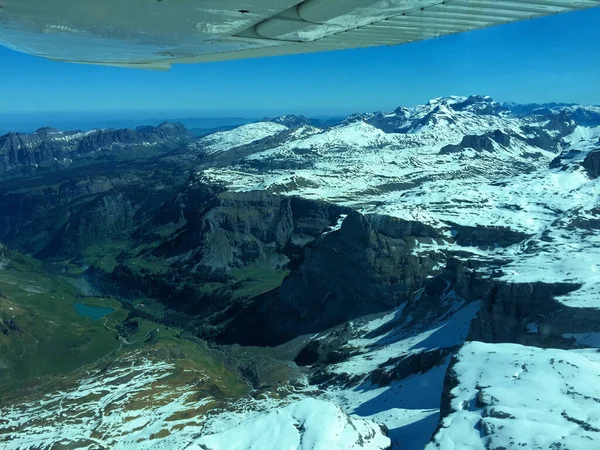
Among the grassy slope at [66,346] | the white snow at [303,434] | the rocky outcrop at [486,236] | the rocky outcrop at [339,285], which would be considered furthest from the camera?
the rocky outcrop at [486,236]

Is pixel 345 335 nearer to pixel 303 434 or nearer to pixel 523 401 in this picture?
pixel 303 434

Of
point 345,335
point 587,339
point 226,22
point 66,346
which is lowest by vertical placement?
point 66,346

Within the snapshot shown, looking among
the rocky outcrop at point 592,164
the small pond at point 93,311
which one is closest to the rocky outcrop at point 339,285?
the small pond at point 93,311

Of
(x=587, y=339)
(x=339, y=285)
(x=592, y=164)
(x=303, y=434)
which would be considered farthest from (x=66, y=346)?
(x=592, y=164)

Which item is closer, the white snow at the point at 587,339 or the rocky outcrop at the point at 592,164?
the white snow at the point at 587,339

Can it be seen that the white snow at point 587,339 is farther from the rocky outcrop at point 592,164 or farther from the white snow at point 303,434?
the rocky outcrop at point 592,164

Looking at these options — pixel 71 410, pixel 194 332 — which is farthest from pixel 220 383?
pixel 194 332

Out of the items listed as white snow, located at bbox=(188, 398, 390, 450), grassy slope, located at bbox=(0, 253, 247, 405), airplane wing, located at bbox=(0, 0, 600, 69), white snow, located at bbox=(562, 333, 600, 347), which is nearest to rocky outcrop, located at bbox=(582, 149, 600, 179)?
white snow, located at bbox=(562, 333, 600, 347)
